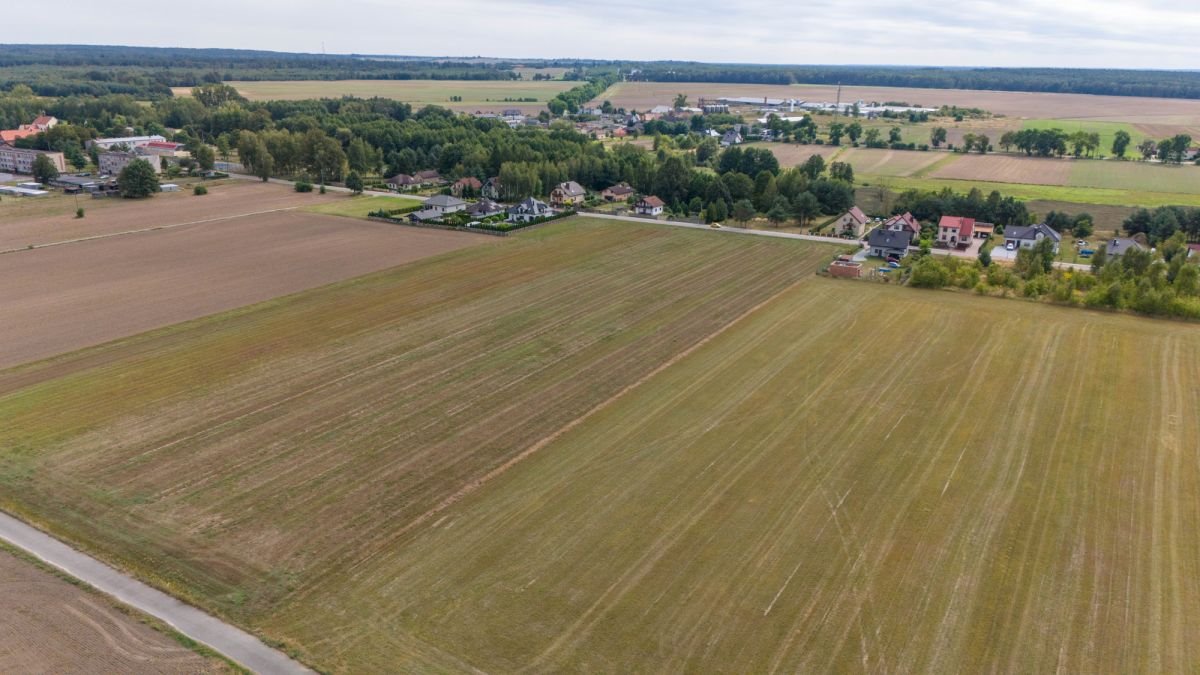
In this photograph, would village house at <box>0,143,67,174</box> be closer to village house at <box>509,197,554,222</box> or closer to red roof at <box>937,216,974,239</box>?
village house at <box>509,197,554,222</box>

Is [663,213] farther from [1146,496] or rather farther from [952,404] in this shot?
[1146,496]

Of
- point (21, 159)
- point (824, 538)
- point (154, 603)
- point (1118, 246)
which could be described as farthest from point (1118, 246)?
point (21, 159)

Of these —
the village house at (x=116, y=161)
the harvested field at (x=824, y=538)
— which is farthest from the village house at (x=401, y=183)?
the harvested field at (x=824, y=538)

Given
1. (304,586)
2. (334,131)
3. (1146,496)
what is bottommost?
(304,586)

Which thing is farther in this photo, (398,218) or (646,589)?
(398,218)

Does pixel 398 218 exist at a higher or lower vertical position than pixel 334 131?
lower

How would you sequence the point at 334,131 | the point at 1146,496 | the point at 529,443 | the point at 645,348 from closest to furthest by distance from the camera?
1. the point at 1146,496
2. the point at 529,443
3. the point at 645,348
4. the point at 334,131

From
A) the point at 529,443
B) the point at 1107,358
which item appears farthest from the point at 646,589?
the point at 1107,358

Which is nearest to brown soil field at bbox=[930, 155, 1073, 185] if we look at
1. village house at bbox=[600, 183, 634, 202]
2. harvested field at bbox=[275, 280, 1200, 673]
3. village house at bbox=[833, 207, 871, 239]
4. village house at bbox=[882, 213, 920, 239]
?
village house at bbox=[833, 207, 871, 239]
